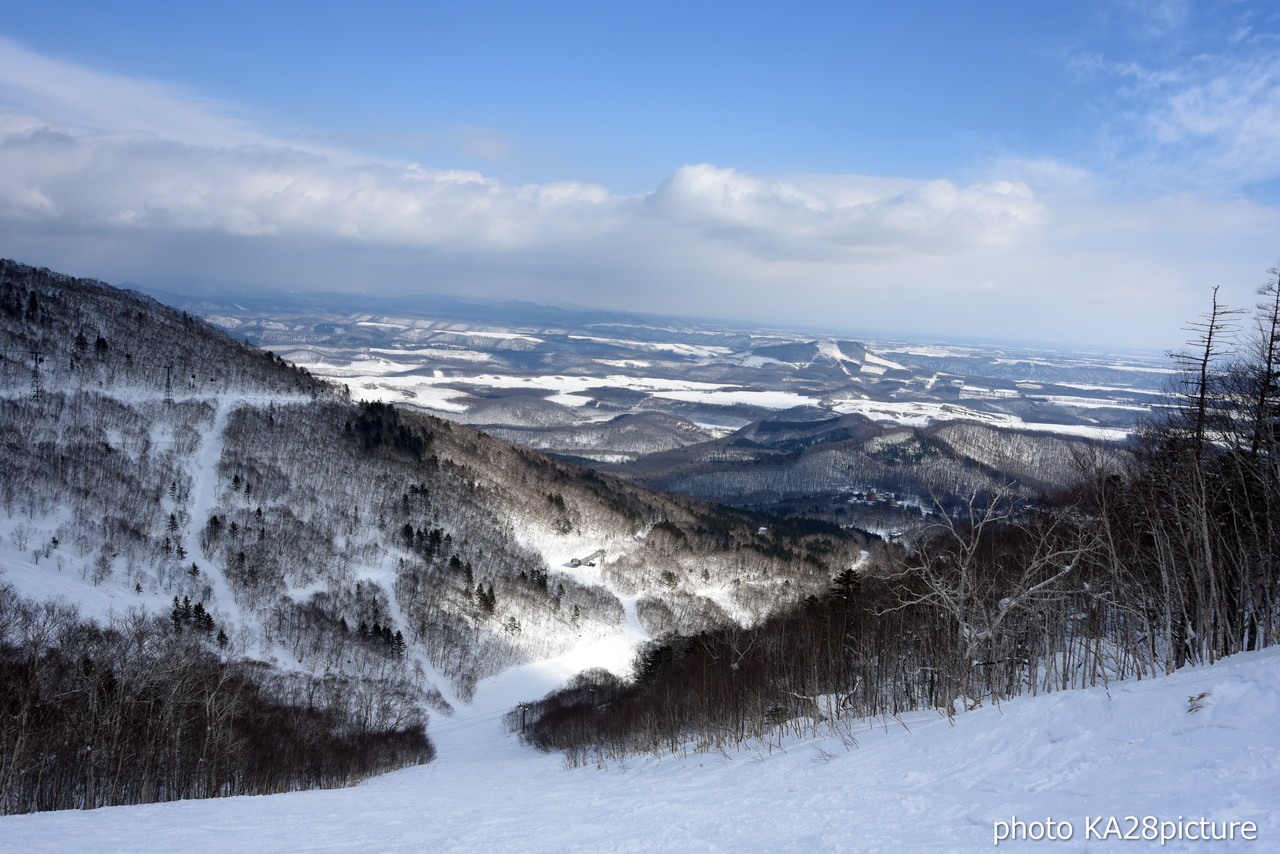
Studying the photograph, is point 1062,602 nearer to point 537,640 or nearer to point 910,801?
point 910,801

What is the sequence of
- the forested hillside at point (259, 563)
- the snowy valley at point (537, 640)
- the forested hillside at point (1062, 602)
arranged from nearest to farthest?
the snowy valley at point (537, 640), the forested hillside at point (1062, 602), the forested hillside at point (259, 563)

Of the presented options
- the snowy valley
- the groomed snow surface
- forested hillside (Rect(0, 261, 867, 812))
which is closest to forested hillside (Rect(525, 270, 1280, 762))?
the snowy valley

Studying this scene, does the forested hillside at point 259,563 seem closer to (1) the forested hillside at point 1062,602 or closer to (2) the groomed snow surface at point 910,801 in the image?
(2) the groomed snow surface at point 910,801

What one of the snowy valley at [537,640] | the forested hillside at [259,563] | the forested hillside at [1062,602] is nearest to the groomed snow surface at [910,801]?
the snowy valley at [537,640]

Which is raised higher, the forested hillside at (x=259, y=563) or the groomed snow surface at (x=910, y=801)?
the groomed snow surface at (x=910, y=801)

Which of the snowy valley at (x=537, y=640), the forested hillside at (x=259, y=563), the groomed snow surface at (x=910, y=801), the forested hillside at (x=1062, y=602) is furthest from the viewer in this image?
the forested hillside at (x=259, y=563)

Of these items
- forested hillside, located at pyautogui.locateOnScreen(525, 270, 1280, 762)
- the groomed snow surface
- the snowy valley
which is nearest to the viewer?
the groomed snow surface

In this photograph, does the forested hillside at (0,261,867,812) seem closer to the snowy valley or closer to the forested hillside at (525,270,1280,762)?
the snowy valley
